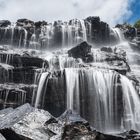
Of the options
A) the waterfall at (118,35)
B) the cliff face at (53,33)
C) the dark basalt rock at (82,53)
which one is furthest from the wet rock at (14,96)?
the waterfall at (118,35)

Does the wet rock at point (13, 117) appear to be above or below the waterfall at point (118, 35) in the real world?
below

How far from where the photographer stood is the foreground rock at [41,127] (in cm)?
1702

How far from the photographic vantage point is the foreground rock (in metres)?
17.0

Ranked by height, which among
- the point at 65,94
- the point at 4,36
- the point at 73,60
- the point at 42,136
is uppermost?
the point at 4,36

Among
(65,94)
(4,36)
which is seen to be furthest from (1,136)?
(4,36)

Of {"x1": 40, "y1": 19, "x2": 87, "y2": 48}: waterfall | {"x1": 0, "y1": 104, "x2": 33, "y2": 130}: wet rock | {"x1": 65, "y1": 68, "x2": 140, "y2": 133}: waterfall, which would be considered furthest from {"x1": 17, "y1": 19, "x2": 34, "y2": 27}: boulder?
{"x1": 0, "y1": 104, "x2": 33, "y2": 130}: wet rock

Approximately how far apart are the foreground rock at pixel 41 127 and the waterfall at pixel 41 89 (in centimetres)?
1958

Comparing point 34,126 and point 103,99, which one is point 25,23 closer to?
point 103,99

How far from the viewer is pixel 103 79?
40219 mm

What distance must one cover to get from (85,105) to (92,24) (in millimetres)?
27462

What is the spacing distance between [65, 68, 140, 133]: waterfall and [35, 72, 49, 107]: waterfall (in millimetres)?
2328

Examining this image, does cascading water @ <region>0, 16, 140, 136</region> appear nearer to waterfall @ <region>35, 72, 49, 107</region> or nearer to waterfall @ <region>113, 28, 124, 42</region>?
waterfall @ <region>35, 72, 49, 107</region>

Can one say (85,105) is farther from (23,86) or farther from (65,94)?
(23,86)

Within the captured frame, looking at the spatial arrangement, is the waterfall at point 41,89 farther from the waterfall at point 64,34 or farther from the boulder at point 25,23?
the boulder at point 25,23
